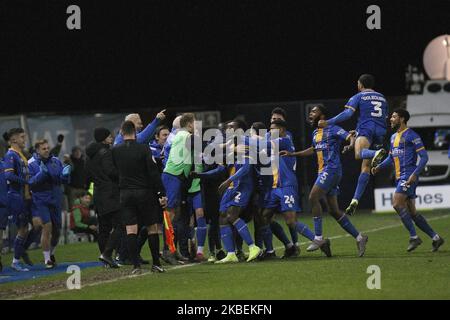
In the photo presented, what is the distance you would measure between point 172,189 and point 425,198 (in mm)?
16000

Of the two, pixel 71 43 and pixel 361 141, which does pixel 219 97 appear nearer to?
pixel 71 43

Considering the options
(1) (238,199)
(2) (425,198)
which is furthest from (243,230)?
(2) (425,198)

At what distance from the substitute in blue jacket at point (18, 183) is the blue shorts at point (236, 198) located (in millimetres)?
3587

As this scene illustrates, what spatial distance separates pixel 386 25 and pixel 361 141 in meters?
22.3

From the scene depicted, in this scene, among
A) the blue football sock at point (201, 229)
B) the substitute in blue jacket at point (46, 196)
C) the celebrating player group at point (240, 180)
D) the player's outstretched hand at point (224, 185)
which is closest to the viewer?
the player's outstretched hand at point (224, 185)

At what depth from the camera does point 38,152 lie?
18297 mm

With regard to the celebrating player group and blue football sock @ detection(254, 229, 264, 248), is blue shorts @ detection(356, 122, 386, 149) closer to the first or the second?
the celebrating player group

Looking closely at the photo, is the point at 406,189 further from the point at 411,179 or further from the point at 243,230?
the point at 243,230

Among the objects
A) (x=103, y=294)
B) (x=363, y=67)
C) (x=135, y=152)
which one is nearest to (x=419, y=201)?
(x=363, y=67)

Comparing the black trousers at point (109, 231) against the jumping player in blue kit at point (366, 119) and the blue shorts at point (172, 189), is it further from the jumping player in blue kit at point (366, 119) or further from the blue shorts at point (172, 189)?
the jumping player in blue kit at point (366, 119)

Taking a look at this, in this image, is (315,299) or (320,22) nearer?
(315,299)

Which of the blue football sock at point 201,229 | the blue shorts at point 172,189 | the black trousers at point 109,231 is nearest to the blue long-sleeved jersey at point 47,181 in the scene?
Result: the black trousers at point 109,231

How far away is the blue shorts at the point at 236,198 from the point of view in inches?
639

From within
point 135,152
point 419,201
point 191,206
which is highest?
point 135,152
